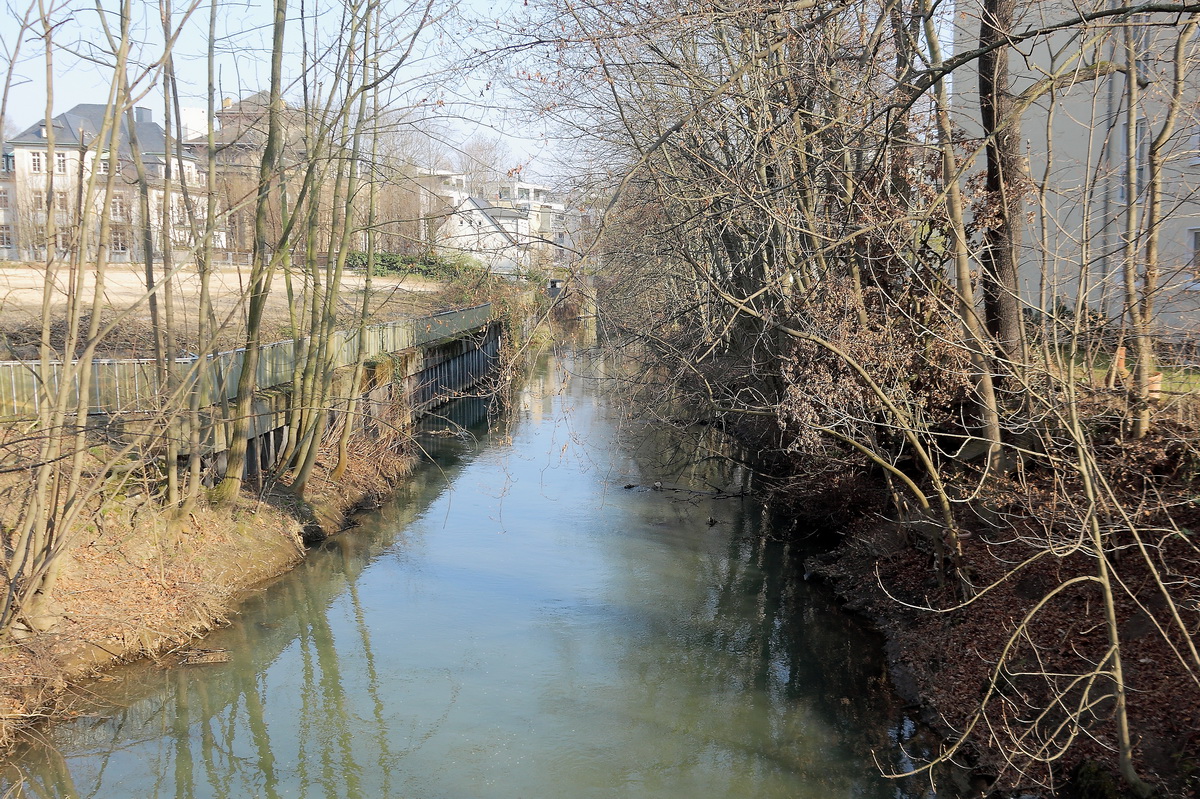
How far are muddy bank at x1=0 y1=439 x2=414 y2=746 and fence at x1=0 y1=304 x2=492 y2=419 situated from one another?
1405mm

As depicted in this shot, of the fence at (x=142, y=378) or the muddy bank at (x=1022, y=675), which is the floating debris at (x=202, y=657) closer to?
the fence at (x=142, y=378)

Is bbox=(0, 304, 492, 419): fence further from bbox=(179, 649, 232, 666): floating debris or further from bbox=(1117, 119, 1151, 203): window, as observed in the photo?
bbox=(1117, 119, 1151, 203): window

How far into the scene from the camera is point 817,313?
11.3m

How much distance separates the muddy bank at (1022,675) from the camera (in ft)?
25.5

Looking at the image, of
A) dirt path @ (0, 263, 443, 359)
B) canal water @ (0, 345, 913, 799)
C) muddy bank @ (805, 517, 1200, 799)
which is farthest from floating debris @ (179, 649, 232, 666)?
muddy bank @ (805, 517, 1200, 799)

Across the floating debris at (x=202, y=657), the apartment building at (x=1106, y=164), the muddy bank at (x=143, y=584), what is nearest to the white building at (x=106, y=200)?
the muddy bank at (x=143, y=584)

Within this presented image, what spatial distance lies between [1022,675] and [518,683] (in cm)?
508

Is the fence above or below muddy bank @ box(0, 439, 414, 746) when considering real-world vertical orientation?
above

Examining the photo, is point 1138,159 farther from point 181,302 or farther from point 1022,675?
point 181,302

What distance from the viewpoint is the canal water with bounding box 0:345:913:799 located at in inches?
351

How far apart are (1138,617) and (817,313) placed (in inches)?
174

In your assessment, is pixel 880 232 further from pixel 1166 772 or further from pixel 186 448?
pixel 186 448

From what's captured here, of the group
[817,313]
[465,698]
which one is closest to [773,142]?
[817,313]

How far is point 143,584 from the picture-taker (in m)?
11.4
